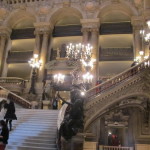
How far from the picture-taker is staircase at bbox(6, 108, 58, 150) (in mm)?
7973

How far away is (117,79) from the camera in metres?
10.5

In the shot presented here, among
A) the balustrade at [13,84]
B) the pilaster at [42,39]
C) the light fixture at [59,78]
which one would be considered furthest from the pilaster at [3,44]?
the light fixture at [59,78]

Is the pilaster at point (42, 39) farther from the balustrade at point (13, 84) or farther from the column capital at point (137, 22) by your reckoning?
the column capital at point (137, 22)

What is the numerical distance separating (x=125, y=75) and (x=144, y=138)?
4.52 m

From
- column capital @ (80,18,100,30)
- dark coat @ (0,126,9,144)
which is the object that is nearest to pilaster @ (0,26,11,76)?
column capital @ (80,18,100,30)

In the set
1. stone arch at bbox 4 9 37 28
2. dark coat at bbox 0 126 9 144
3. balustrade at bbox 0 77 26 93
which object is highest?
stone arch at bbox 4 9 37 28

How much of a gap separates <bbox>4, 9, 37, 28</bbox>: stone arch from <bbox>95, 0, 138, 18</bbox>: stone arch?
579 cm

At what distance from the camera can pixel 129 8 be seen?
18.3 metres

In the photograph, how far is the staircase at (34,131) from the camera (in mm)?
7973

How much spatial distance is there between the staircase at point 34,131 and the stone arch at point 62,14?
10.4 m

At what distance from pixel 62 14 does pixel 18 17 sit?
13.5 feet

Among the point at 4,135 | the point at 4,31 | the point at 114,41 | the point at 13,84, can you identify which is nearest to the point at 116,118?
the point at 13,84

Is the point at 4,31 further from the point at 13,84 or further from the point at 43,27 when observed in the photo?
the point at 13,84

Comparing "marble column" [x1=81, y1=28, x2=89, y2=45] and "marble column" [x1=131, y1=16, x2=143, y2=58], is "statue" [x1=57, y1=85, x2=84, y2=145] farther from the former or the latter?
"marble column" [x1=81, y1=28, x2=89, y2=45]
